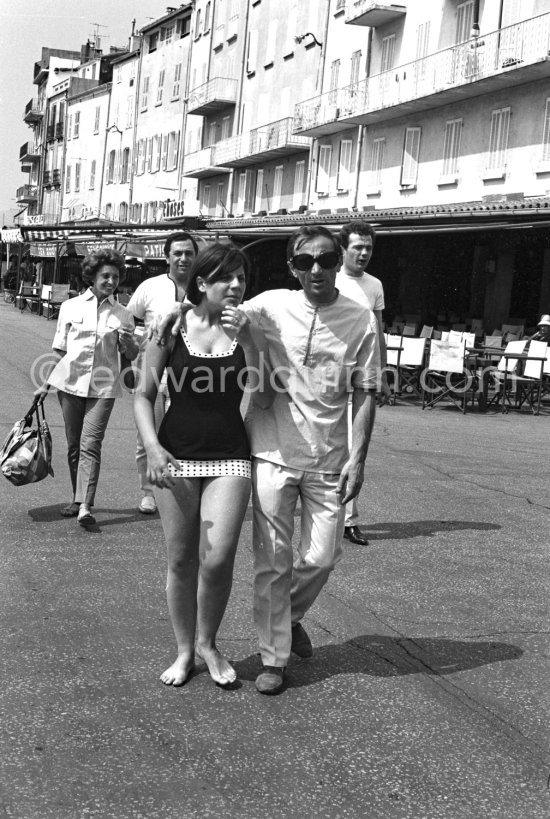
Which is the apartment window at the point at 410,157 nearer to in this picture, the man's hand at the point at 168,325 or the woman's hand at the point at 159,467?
the man's hand at the point at 168,325

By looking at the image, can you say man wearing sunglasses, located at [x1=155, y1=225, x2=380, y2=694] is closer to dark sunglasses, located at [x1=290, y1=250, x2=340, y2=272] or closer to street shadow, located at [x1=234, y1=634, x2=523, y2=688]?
dark sunglasses, located at [x1=290, y1=250, x2=340, y2=272]

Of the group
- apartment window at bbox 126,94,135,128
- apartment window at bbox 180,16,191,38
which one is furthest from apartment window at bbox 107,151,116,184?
apartment window at bbox 180,16,191,38

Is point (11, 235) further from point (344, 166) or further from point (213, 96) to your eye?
point (344, 166)

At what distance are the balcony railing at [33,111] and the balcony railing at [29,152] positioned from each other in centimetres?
216

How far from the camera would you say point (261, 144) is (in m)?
41.9

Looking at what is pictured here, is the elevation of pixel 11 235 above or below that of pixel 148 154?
below

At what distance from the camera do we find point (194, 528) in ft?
13.8

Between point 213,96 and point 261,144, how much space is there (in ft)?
21.2

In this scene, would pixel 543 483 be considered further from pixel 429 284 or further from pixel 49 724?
pixel 429 284

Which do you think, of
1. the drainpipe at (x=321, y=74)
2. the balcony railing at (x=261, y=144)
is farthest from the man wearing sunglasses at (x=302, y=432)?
the balcony railing at (x=261, y=144)

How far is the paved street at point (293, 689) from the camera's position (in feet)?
11.1

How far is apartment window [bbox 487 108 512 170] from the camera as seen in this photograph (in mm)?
27438

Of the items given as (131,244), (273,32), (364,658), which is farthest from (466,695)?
(273,32)

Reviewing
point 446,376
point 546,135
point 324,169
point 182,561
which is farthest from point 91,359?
point 324,169
